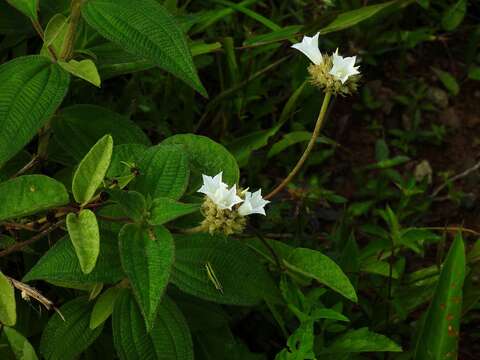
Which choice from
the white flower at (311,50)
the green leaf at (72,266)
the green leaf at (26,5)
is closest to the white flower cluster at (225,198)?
the green leaf at (72,266)

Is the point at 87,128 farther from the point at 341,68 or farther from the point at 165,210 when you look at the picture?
the point at 341,68

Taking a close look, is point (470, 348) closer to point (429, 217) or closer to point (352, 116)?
point (429, 217)

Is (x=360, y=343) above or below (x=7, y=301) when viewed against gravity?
above

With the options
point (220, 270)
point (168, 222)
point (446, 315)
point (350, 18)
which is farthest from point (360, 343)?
point (350, 18)

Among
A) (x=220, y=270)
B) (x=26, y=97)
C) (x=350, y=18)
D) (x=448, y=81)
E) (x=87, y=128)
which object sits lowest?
(x=220, y=270)

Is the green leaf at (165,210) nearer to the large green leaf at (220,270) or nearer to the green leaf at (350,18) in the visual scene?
the large green leaf at (220,270)

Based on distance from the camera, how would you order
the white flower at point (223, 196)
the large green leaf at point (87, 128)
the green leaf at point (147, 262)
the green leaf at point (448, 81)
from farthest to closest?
the green leaf at point (448, 81) < the large green leaf at point (87, 128) < the white flower at point (223, 196) < the green leaf at point (147, 262)

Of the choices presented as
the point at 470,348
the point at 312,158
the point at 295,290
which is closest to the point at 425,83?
the point at 312,158
